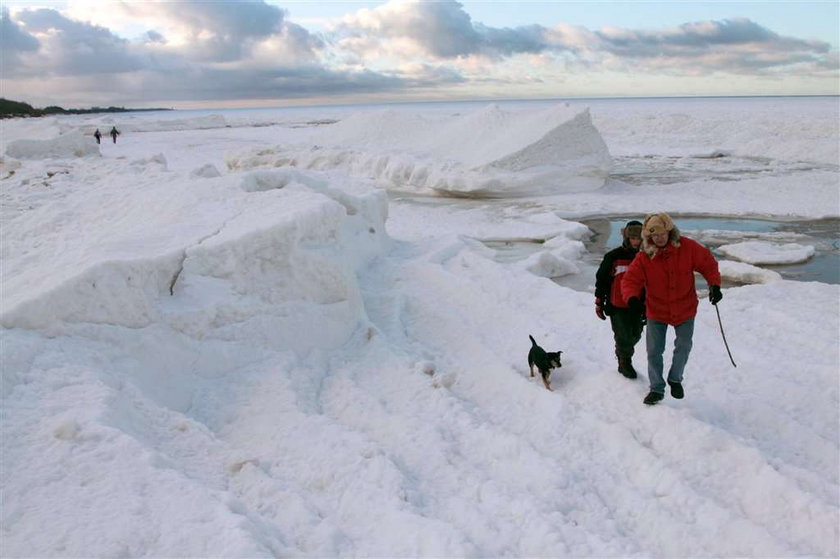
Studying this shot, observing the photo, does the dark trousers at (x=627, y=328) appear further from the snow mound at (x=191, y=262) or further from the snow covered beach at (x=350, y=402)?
the snow mound at (x=191, y=262)

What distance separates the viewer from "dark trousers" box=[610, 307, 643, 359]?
4.45 meters

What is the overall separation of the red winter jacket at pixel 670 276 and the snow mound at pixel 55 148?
2013 centimetres

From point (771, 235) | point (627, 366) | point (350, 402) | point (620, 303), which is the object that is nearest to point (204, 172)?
point (350, 402)

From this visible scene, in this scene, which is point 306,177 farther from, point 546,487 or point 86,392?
point 546,487

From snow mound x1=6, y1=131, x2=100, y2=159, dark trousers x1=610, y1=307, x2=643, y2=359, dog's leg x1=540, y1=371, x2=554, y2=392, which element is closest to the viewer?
dark trousers x1=610, y1=307, x2=643, y2=359

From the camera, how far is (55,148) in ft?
63.9

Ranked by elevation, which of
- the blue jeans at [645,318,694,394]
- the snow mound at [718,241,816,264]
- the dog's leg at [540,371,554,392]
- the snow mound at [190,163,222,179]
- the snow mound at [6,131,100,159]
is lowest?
the snow mound at [718,241,816,264]

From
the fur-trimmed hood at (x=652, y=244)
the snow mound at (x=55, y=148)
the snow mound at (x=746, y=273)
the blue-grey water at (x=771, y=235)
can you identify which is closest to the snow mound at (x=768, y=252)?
the blue-grey water at (x=771, y=235)

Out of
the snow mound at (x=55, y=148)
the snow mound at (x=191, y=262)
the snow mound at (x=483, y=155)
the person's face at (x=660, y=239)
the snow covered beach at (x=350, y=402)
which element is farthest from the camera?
the snow mound at (x=55, y=148)

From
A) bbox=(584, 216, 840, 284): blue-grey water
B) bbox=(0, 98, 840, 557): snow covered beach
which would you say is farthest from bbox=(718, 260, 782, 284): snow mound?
bbox=(584, 216, 840, 284): blue-grey water

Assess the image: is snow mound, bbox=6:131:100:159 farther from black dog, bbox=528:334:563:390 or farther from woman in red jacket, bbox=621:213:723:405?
woman in red jacket, bbox=621:213:723:405

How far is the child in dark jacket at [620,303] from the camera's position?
4395 millimetres

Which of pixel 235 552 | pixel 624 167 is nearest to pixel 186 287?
pixel 235 552

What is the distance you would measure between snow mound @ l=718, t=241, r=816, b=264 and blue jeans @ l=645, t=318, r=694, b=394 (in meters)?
6.38
